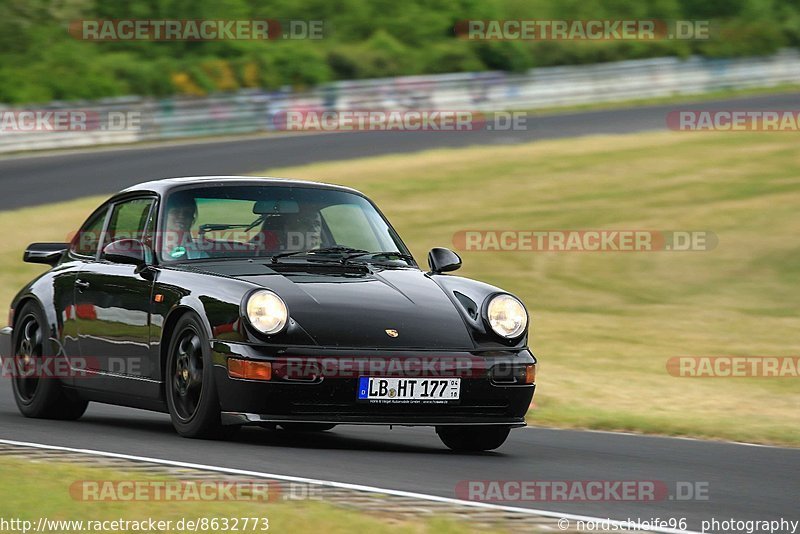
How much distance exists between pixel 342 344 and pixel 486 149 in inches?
838

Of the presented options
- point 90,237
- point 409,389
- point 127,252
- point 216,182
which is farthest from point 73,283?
point 409,389

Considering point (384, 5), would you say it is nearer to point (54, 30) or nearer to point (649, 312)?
point (54, 30)

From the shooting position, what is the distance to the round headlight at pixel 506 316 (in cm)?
775

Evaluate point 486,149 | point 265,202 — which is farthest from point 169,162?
point 265,202

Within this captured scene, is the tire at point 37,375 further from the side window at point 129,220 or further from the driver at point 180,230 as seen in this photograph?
the driver at point 180,230

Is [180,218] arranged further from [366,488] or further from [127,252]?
[366,488]

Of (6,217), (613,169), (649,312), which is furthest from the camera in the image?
(613,169)

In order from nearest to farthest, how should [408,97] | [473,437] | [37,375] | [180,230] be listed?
[473,437], [180,230], [37,375], [408,97]

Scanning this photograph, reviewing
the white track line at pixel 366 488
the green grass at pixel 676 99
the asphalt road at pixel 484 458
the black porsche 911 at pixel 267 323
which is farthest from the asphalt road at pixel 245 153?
the white track line at pixel 366 488

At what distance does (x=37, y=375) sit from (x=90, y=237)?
2.93ft

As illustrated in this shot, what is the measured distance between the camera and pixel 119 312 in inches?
330

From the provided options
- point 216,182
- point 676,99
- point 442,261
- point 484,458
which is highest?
point 676,99

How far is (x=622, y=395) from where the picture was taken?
11.7 meters

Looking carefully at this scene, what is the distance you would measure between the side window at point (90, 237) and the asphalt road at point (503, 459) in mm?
1031
